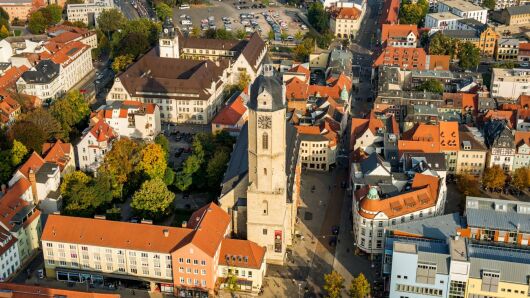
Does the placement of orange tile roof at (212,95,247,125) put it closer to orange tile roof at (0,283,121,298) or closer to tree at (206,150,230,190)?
tree at (206,150,230,190)

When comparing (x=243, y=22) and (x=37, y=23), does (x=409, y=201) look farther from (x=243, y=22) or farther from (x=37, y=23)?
(x=37, y=23)

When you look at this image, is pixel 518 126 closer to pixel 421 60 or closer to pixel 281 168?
pixel 421 60

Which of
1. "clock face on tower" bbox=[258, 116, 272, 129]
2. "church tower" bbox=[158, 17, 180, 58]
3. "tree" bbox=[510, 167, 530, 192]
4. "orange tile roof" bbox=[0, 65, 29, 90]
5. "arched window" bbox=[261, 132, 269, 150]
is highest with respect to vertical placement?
"clock face on tower" bbox=[258, 116, 272, 129]

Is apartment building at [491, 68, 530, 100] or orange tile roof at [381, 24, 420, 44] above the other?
orange tile roof at [381, 24, 420, 44]

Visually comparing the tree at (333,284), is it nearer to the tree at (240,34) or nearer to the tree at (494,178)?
the tree at (494,178)

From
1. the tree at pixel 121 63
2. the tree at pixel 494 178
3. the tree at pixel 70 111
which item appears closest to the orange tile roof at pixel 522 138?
the tree at pixel 494 178

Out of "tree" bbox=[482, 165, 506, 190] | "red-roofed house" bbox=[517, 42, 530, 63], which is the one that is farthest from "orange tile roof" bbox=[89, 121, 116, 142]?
"red-roofed house" bbox=[517, 42, 530, 63]
